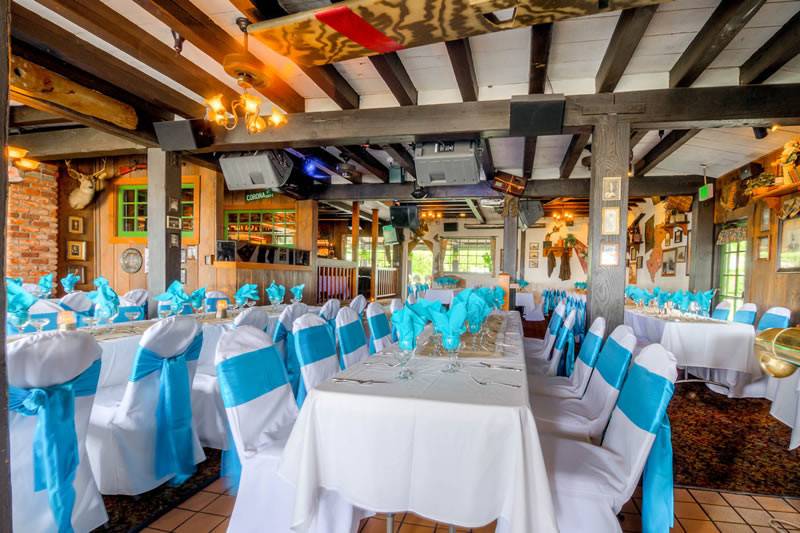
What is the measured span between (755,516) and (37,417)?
3252mm

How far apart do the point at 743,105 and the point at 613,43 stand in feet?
4.90

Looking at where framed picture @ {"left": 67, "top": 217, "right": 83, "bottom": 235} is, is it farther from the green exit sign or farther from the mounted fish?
the green exit sign

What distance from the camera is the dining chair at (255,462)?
1546mm

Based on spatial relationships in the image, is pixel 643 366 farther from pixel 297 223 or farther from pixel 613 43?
pixel 297 223

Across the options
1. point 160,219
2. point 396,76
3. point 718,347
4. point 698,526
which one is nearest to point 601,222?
point 718,347

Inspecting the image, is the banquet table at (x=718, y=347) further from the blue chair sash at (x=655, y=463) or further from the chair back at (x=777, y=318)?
the blue chair sash at (x=655, y=463)

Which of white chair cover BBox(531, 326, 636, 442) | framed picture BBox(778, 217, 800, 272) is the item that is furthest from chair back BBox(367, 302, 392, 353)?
framed picture BBox(778, 217, 800, 272)

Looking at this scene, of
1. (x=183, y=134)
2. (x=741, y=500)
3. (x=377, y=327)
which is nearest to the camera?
(x=741, y=500)

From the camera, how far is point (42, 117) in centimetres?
502

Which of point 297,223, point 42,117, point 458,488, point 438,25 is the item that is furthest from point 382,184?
point 458,488

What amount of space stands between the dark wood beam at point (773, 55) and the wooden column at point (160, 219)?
6006 millimetres

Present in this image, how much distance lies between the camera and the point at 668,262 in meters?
8.95

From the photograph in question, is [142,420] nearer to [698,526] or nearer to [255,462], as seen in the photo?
[255,462]

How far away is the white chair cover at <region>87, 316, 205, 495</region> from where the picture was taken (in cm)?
204
